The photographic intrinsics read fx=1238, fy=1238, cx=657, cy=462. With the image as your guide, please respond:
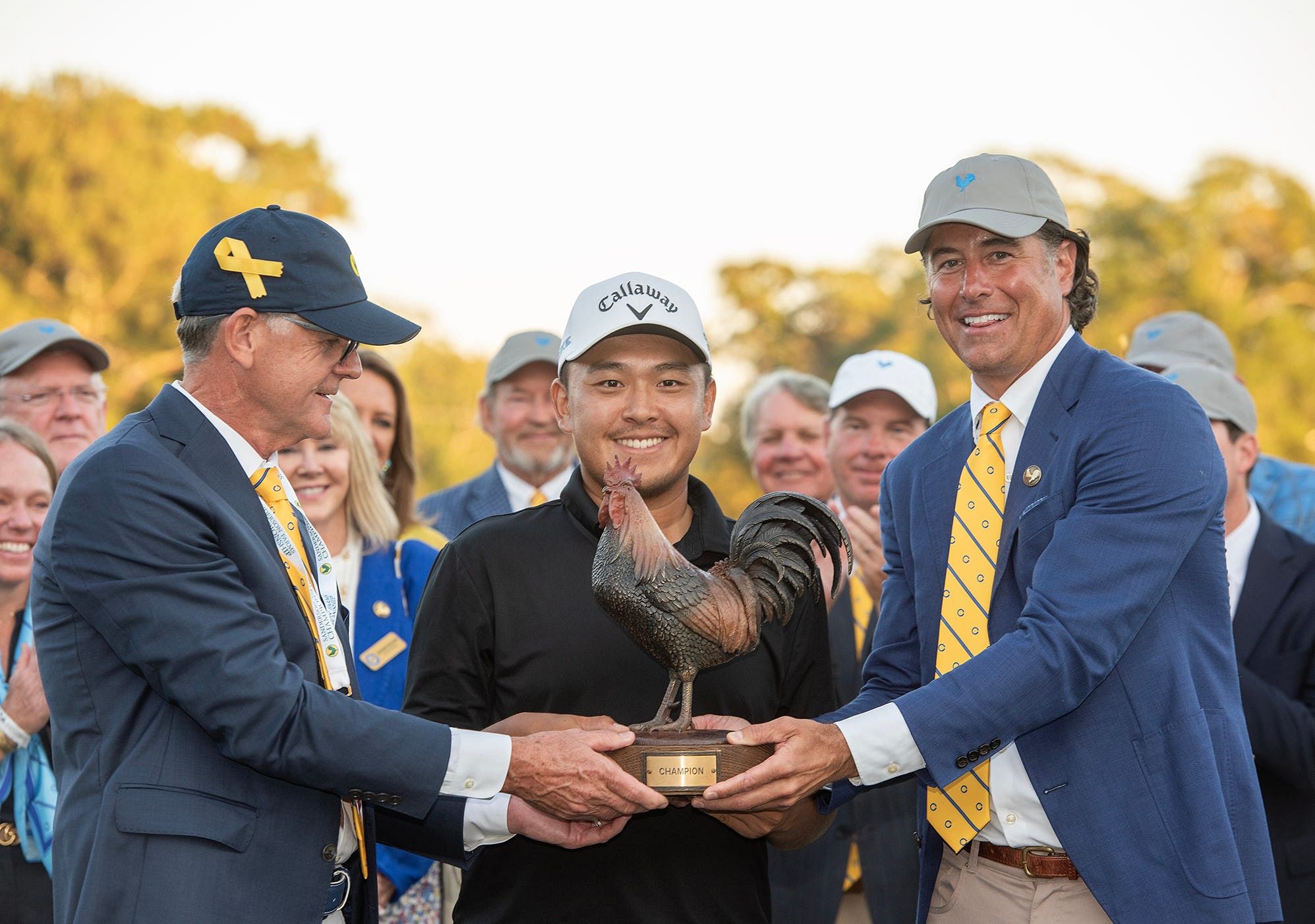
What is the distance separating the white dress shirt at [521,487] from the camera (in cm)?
766

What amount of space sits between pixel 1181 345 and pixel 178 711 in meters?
5.94

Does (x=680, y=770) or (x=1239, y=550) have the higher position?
(x=1239, y=550)

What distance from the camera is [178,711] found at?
10.2ft

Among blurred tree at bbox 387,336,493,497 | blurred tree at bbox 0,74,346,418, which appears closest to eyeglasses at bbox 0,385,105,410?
blurred tree at bbox 0,74,346,418

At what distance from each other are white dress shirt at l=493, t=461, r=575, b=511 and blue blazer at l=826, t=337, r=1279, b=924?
4.36 metres

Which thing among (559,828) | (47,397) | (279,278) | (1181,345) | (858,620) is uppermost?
(1181,345)

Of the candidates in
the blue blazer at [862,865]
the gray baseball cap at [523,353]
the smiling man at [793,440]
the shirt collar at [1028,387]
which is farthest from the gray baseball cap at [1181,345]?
the gray baseball cap at [523,353]

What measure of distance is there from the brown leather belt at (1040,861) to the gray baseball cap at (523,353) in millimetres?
4700

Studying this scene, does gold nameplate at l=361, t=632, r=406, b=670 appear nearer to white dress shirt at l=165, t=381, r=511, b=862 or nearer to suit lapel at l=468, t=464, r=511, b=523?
suit lapel at l=468, t=464, r=511, b=523

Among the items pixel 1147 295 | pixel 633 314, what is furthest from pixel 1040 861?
pixel 1147 295

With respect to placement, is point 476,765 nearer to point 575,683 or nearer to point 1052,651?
point 575,683

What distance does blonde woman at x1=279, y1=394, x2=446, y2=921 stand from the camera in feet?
18.5

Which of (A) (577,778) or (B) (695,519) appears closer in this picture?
(A) (577,778)

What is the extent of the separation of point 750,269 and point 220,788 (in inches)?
1055
